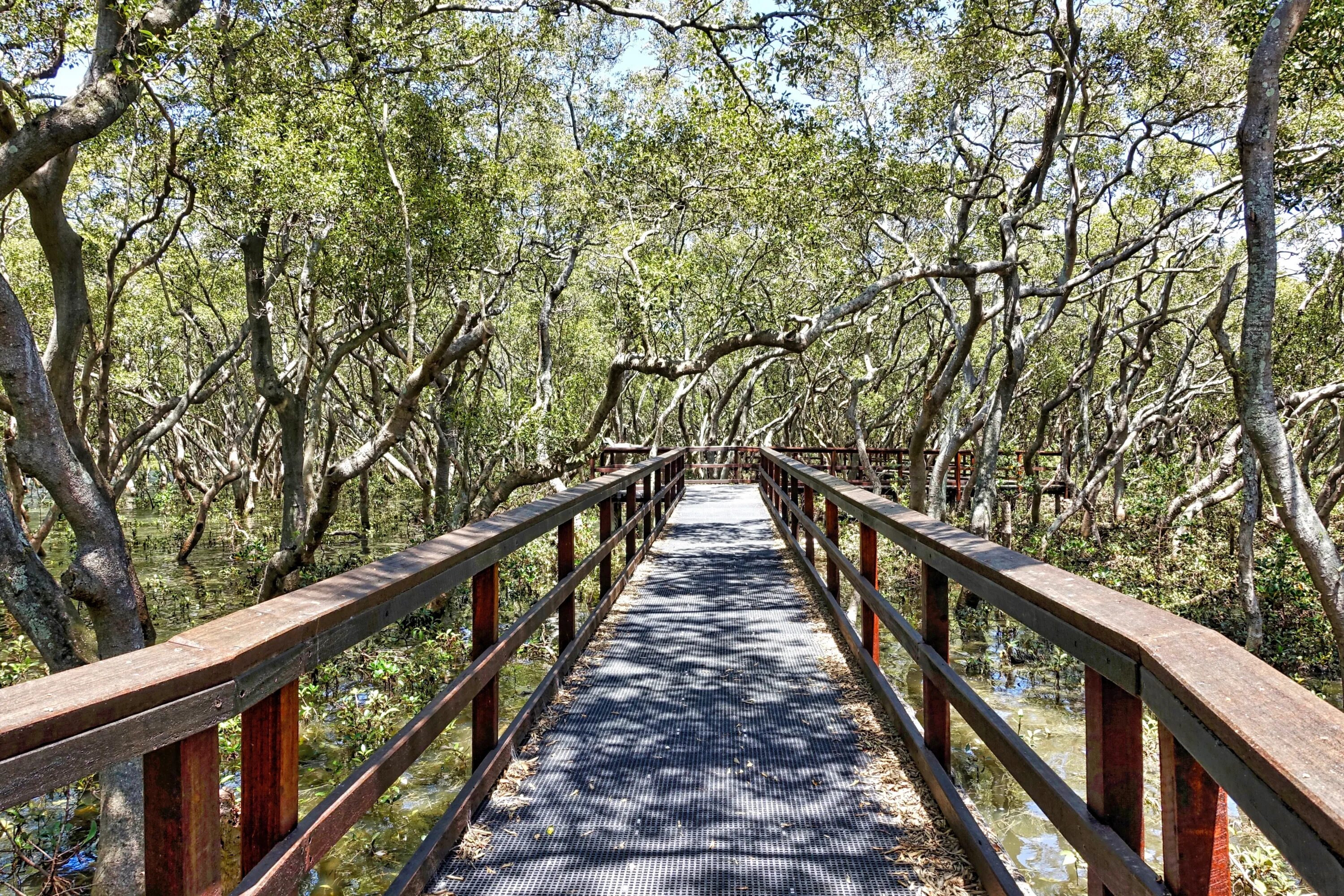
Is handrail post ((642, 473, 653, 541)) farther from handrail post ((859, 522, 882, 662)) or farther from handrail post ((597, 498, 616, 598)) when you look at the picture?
handrail post ((859, 522, 882, 662))

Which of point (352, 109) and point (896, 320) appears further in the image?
point (896, 320)

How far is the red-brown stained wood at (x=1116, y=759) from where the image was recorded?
73.0 inches

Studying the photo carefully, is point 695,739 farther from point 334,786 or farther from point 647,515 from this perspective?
point 647,515

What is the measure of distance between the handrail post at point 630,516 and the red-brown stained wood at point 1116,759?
18.1ft

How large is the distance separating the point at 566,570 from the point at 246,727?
121 inches

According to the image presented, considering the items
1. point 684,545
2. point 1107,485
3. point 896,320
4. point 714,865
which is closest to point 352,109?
point 684,545

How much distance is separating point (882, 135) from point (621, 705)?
42.5ft

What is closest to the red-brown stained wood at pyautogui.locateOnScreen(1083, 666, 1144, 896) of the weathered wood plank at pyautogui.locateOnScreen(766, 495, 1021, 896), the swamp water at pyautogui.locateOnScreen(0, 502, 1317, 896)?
the weathered wood plank at pyautogui.locateOnScreen(766, 495, 1021, 896)

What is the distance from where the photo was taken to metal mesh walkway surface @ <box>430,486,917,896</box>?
2.88 meters

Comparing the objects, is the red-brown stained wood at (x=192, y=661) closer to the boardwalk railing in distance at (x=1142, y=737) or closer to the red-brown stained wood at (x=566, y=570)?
the boardwalk railing in distance at (x=1142, y=737)

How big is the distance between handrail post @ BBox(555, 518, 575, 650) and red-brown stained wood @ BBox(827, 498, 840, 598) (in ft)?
6.00

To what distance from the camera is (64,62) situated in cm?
833

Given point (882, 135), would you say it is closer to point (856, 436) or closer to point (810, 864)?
point (856, 436)

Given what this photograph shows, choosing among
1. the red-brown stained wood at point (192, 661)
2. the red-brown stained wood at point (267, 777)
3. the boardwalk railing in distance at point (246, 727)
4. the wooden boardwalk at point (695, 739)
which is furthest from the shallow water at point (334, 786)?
the red-brown stained wood at point (267, 777)
